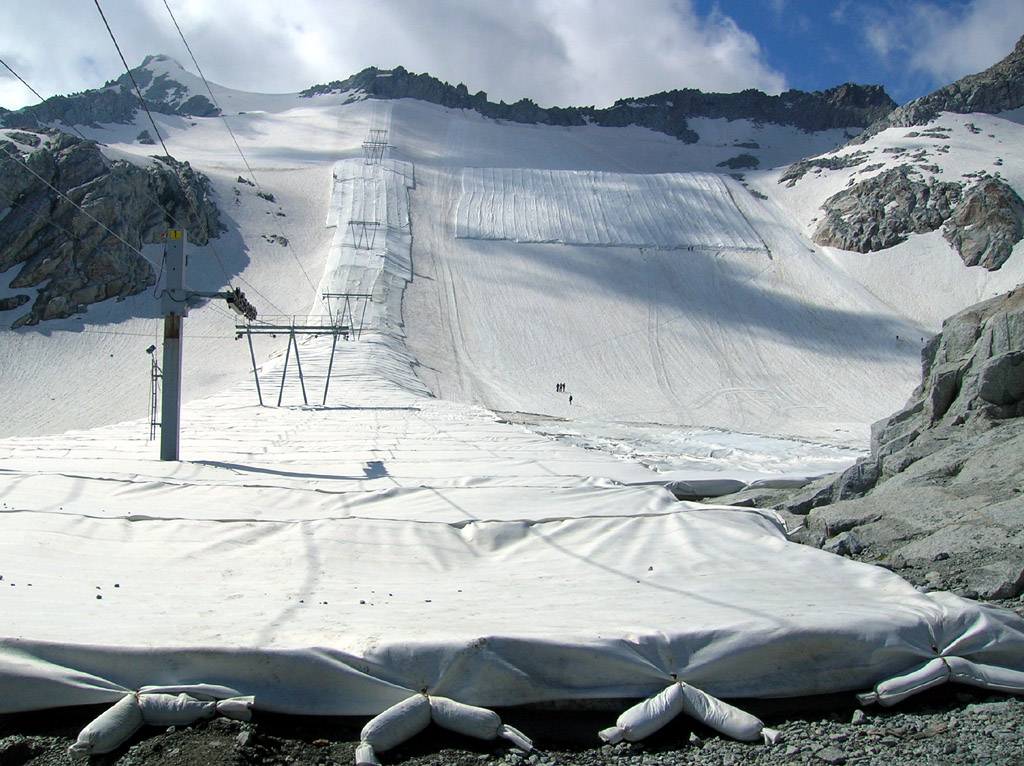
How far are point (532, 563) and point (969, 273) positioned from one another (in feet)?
142

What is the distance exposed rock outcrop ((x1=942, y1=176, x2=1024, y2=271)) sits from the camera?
134 feet

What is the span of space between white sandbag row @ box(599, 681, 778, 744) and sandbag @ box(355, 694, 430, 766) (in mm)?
762

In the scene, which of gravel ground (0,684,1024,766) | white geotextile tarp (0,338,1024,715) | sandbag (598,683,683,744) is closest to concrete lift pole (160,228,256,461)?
white geotextile tarp (0,338,1024,715)

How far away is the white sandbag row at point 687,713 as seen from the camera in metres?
3.23

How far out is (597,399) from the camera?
1123 inches

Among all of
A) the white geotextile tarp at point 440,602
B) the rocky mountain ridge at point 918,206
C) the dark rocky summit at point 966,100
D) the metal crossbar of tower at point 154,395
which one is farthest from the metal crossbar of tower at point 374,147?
the white geotextile tarp at point 440,602

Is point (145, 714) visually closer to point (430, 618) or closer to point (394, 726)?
point (394, 726)

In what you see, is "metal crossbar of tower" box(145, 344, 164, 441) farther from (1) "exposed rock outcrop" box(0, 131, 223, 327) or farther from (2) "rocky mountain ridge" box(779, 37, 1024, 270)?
(2) "rocky mountain ridge" box(779, 37, 1024, 270)

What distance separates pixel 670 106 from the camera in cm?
9112

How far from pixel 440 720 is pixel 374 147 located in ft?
204

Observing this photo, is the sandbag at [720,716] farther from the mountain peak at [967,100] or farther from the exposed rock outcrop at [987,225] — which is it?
the mountain peak at [967,100]

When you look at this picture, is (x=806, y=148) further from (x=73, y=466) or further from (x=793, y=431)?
(x=73, y=466)

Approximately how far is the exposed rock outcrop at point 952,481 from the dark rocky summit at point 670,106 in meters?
80.0

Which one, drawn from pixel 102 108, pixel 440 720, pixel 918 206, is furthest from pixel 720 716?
pixel 102 108
